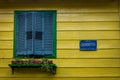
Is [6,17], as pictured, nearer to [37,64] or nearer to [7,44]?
[7,44]

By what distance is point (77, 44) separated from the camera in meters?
7.50

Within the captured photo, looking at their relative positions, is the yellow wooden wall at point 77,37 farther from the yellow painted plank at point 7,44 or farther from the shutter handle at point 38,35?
the shutter handle at point 38,35

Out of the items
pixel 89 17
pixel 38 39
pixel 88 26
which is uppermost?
pixel 89 17

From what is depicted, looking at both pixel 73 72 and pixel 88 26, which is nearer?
pixel 73 72

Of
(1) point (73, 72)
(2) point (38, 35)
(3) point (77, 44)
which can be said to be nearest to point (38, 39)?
(2) point (38, 35)

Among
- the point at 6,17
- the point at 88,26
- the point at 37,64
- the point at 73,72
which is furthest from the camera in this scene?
the point at 6,17

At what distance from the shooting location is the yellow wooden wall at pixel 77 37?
7434 mm

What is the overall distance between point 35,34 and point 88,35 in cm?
104

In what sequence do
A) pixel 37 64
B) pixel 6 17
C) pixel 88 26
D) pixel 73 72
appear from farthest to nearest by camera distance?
pixel 6 17 → pixel 88 26 → pixel 73 72 → pixel 37 64

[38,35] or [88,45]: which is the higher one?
[38,35]

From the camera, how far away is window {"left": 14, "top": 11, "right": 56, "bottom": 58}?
752cm

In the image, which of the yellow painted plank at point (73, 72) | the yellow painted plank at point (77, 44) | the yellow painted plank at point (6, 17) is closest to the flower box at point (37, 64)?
the yellow painted plank at point (73, 72)

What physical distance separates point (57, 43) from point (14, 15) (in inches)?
40.4

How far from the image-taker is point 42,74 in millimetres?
7453
